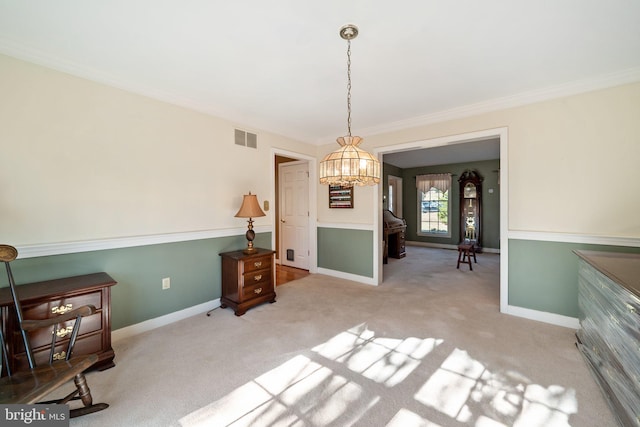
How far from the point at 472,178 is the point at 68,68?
800 centimetres

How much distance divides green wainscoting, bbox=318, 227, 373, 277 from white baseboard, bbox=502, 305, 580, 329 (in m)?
1.83

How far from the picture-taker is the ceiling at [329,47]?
158cm

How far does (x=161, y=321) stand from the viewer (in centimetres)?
271

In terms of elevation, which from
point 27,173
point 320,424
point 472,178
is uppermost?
point 472,178

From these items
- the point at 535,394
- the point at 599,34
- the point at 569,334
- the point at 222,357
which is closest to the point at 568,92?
the point at 599,34

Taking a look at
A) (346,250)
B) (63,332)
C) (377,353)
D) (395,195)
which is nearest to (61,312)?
(63,332)

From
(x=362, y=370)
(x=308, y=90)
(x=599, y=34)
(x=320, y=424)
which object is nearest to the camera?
(x=320, y=424)

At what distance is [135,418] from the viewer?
1.52m

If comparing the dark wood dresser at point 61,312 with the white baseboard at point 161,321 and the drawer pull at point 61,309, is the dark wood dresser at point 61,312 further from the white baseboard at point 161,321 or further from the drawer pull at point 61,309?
the white baseboard at point 161,321

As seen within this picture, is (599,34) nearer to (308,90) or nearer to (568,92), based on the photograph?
(568,92)

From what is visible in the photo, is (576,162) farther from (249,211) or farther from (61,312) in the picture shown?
(61,312)

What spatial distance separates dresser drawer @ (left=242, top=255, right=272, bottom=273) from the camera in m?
3.01

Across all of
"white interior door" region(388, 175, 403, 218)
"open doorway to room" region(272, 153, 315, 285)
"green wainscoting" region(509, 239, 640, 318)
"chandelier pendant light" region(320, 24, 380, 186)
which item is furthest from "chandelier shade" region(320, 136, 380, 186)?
"white interior door" region(388, 175, 403, 218)

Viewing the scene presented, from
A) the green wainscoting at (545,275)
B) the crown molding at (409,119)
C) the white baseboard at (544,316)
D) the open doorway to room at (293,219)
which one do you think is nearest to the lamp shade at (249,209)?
the crown molding at (409,119)
